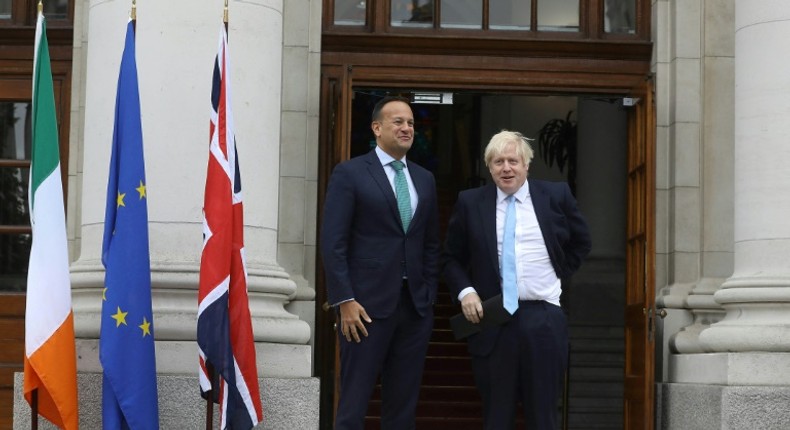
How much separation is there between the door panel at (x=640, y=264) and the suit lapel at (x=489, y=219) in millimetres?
2677

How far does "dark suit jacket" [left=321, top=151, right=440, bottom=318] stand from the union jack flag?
558 mm

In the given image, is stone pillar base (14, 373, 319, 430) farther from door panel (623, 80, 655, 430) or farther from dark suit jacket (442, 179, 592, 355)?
door panel (623, 80, 655, 430)

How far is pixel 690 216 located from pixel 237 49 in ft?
12.7

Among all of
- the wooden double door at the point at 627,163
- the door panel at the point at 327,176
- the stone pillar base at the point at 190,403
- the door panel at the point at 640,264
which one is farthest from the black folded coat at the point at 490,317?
the door panel at the point at 640,264

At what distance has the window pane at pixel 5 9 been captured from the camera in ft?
37.5

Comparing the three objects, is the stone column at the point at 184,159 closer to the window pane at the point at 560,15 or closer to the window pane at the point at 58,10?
the window pane at the point at 58,10

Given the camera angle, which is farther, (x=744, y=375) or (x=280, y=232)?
(x=280, y=232)

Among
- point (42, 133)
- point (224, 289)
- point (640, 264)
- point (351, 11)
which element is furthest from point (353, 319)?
point (351, 11)

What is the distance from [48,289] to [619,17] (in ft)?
18.0

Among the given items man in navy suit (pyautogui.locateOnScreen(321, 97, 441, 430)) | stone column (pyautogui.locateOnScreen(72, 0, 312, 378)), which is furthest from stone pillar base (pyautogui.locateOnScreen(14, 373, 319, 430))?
man in navy suit (pyautogui.locateOnScreen(321, 97, 441, 430))

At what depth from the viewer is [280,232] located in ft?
36.1

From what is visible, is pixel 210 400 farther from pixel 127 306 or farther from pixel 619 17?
pixel 619 17

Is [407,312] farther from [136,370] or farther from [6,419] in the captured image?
[6,419]

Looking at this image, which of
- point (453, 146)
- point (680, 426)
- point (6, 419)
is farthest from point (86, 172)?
point (453, 146)
